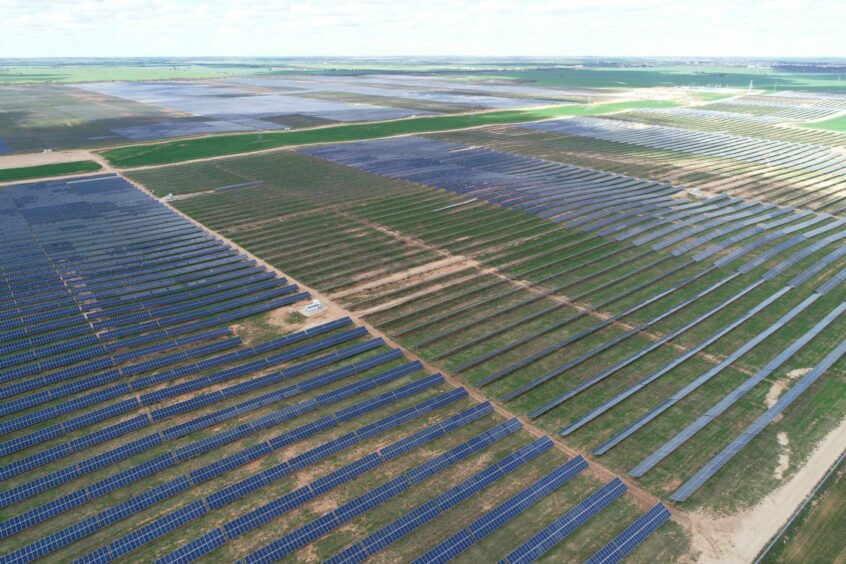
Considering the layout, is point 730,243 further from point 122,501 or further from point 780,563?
point 122,501

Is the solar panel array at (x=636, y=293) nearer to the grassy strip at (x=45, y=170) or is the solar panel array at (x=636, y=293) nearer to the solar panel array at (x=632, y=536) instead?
the solar panel array at (x=632, y=536)

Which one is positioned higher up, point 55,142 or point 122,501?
point 55,142

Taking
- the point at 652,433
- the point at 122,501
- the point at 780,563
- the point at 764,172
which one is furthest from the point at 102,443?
the point at 764,172

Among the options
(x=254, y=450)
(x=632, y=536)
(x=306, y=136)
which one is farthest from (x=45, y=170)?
(x=632, y=536)

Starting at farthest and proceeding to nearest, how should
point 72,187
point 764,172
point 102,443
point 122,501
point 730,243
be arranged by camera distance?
1. point 764,172
2. point 72,187
3. point 730,243
4. point 102,443
5. point 122,501

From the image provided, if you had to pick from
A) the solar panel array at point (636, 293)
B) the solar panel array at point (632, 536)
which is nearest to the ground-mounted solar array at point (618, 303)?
the solar panel array at point (636, 293)

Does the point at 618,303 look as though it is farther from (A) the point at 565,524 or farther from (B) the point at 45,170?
(B) the point at 45,170
